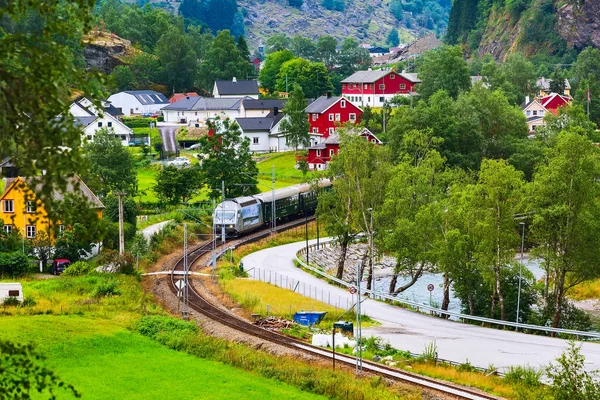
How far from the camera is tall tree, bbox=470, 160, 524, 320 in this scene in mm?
50156

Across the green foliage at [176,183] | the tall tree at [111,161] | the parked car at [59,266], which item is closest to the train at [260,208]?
the green foliage at [176,183]

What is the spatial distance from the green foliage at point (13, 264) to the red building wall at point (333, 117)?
60.9 metres

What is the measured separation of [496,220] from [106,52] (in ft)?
344

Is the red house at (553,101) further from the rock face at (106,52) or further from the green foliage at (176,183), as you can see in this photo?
the rock face at (106,52)

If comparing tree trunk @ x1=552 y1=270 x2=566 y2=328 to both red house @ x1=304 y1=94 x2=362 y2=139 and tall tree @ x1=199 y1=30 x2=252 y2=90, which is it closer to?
red house @ x1=304 y1=94 x2=362 y2=139

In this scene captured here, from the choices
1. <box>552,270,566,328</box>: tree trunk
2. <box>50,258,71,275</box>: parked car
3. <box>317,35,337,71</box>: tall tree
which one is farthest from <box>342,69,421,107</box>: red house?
<box>552,270,566,328</box>: tree trunk

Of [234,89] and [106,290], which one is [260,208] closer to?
[106,290]

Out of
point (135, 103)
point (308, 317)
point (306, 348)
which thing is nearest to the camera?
point (306, 348)

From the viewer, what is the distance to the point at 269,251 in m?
67.8

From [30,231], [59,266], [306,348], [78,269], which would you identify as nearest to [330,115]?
[30,231]

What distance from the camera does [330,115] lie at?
113875mm

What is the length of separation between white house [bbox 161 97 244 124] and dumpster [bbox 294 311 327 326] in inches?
3194

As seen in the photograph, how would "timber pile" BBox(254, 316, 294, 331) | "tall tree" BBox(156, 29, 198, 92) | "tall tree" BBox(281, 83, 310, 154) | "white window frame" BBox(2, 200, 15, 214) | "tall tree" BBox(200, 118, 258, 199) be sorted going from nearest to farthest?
1. "timber pile" BBox(254, 316, 294, 331)
2. "white window frame" BBox(2, 200, 15, 214)
3. "tall tree" BBox(200, 118, 258, 199)
4. "tall tree" BBox(281, 83, 310, 154)
5. "tall tree" BBox(156, 29, 198, 92)

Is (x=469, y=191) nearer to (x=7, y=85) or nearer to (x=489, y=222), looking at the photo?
(x=489, y=222)
